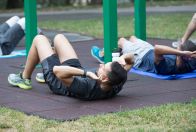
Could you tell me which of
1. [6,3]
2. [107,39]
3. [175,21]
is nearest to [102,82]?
[107,39]

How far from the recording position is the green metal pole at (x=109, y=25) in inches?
340

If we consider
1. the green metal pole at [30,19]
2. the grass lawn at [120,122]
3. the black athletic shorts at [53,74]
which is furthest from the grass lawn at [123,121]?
the green metal pole at [30,19]

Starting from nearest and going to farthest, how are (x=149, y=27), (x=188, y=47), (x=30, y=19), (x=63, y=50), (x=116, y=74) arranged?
1. (x=116, y=74)
2. (x=63, y=50)
3. (x=188, y=47)
4. (x=30, y=19)
5. (x=149, y=27)

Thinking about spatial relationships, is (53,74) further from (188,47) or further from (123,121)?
(188,47)

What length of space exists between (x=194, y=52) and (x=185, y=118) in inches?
89.5

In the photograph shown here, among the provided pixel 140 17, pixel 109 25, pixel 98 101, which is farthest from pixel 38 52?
pixel 140 17

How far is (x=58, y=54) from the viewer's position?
721 cm

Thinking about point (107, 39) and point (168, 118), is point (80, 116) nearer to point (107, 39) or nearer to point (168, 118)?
point (168, 118)

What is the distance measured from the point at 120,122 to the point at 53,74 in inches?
58.9

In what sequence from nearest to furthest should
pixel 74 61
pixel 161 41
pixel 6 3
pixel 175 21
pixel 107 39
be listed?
pixel 74 61
pixel 107 39
pixel 161 41
pixel 175 21
pixel 6 3

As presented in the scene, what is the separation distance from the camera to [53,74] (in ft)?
22.4

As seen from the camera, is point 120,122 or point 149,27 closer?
point 120,122

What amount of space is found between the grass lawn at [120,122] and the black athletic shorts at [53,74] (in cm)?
89

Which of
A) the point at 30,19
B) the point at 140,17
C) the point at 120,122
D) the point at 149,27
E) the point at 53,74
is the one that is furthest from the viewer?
the point at 149,27
